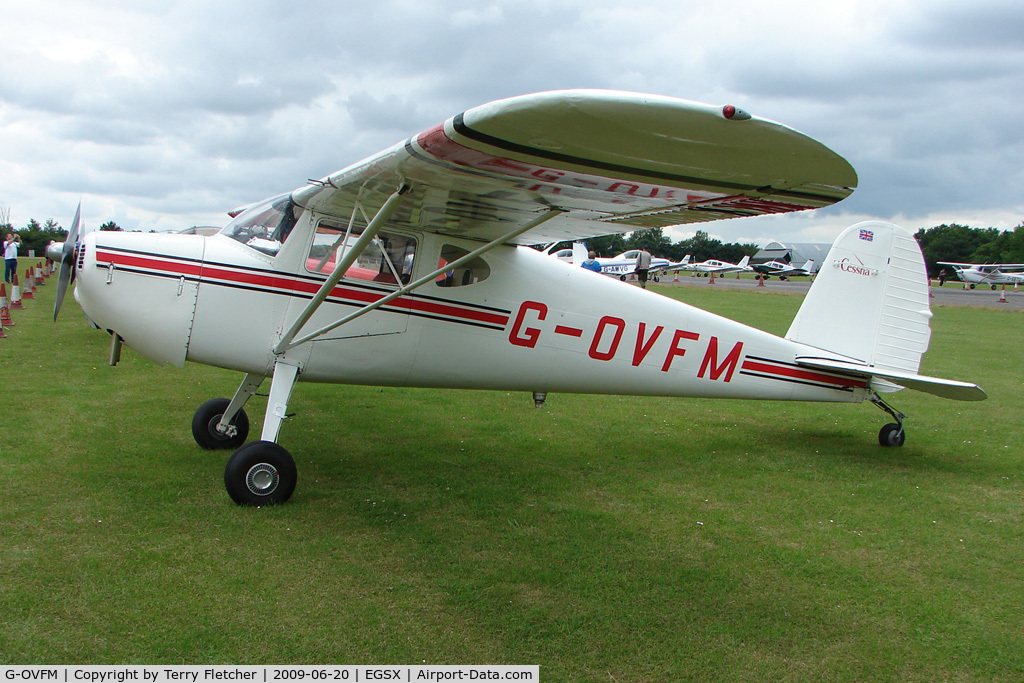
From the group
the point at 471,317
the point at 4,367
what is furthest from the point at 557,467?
the point at 4,367

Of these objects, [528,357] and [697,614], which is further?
[528,357]

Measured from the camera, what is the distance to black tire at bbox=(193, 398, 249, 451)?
241 inches

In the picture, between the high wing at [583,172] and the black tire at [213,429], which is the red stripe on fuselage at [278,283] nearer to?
the high wing at [583,172]

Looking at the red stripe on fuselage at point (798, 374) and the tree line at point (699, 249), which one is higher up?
the tree line at point (699, 249)

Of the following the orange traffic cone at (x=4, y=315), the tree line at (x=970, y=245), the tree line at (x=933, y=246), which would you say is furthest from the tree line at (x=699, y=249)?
the orange traffic cone at (x=4, y=315)

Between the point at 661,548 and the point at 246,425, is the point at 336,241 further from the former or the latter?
the point at 661,548

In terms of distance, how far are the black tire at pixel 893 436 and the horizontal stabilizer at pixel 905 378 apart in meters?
0.60

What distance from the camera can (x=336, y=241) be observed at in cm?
530

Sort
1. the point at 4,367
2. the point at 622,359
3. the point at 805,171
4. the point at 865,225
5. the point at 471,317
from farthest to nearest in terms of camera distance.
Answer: the point at 4,367 < the point at 865,225 < the point at 622,359 < the point at 471,317 < the point at 805,171

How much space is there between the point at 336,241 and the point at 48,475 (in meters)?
2.74

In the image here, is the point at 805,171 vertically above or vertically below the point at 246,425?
above

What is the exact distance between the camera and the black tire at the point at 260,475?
4.74 metres

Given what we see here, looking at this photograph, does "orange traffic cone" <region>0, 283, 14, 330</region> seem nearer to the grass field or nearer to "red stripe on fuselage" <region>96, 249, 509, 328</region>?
the grass field

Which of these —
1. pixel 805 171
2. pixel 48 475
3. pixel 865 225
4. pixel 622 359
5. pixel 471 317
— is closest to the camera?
pixel 805 171
